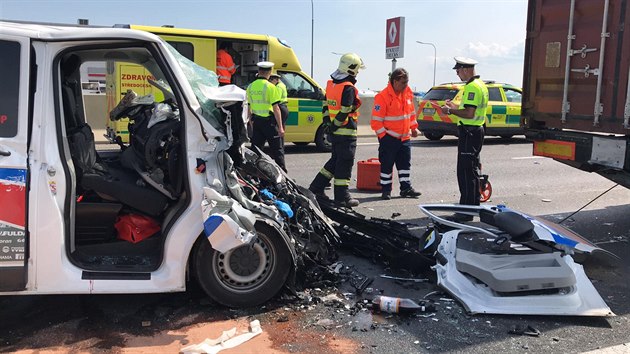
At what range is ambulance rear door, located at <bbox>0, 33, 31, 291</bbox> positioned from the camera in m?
3.15

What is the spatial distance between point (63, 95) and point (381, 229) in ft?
9.15

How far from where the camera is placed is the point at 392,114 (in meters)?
7.57

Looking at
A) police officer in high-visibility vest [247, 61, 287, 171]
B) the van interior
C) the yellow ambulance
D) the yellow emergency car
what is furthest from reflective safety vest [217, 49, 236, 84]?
the van interior

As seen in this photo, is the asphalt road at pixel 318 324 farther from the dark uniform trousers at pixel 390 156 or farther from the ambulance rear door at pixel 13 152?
the dark uniform trousers at pixel 390 156

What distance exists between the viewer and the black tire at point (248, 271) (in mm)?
3602

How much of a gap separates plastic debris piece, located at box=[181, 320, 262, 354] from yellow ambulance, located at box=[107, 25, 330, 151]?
819cm

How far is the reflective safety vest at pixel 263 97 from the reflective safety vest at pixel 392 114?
1454 millimetres

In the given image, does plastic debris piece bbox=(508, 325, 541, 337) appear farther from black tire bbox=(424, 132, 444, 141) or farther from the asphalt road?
black tire bbox=(424, 132, 444, 141)

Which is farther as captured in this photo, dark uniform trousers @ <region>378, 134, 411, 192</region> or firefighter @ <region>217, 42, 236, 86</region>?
firefighter @ <region>217, 42, 236, 86</region>

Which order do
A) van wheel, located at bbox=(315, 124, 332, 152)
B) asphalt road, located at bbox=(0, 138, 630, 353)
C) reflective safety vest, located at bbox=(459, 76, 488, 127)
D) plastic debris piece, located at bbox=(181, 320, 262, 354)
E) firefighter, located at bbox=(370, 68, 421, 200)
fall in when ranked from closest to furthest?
plastic debris piece, located at bbox=(181, 320, 262, 354), asphalt road, located at bbox=(0, 138, 630, 353), reflective safety vest, located at bbox=(459, 76, 488, 127), firefighter, located at bbox=(370, 68, 421, 200), van wheel, located at bbox=(315, 124, 332, 152)

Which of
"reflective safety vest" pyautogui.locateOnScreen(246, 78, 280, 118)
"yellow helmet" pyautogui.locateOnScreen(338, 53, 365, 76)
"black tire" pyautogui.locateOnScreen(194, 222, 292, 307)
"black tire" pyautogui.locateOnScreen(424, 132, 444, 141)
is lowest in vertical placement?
"black tire" pyautogui.locateOnScreen(194, 222, 292, 307)

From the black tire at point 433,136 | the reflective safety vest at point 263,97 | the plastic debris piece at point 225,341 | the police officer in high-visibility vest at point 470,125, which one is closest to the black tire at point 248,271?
the plastic debris piece at point 225,341

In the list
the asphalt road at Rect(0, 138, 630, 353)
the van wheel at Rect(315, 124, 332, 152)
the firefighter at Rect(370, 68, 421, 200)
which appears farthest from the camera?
the van wheel at Rect(315, 124, 332, 152)

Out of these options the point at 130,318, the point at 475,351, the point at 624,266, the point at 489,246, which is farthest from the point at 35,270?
the point at 624,266
